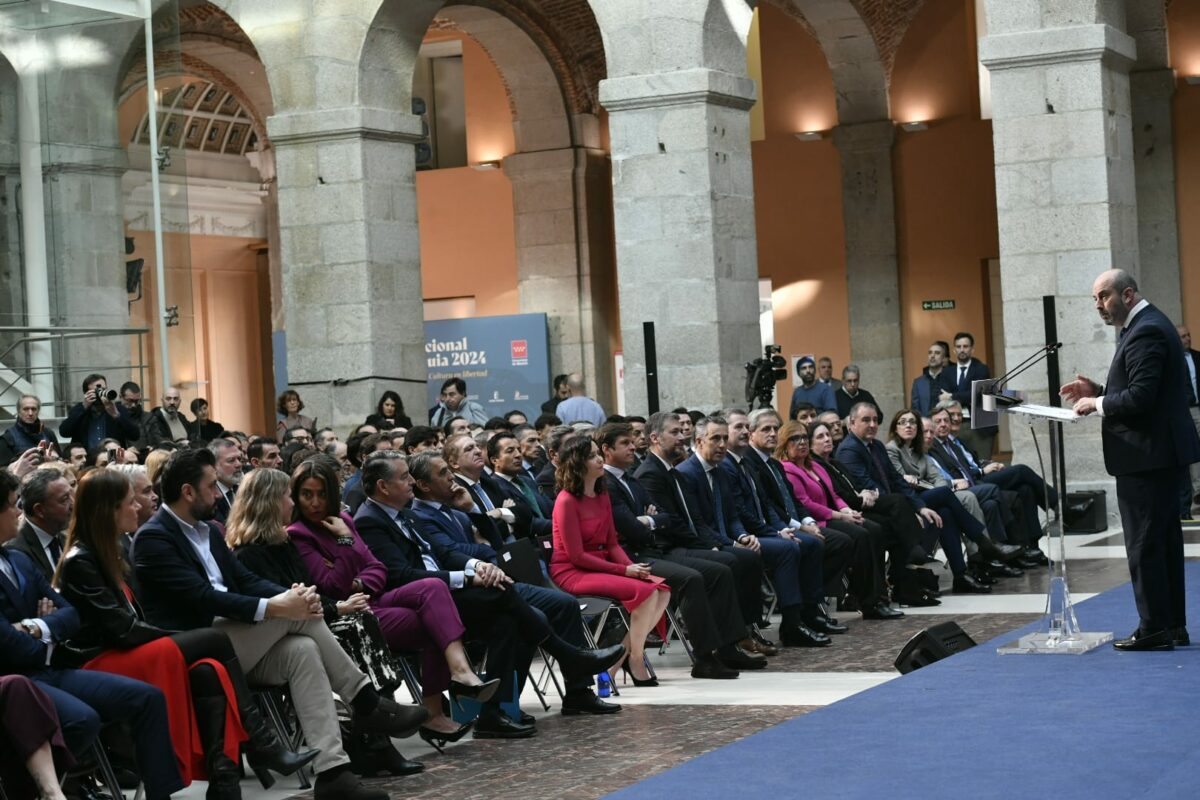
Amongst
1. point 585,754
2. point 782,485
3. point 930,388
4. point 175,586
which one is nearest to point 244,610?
point 175,586

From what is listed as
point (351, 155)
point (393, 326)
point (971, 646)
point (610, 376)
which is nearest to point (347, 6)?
point (351, 155)

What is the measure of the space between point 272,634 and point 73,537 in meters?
0.86

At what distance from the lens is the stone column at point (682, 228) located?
15.9 m

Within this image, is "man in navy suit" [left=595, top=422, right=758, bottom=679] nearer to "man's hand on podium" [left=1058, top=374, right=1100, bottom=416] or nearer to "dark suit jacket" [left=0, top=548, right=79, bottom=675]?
"man's hand on podium" [left=1058, top=374, right=1100, bottom=416]

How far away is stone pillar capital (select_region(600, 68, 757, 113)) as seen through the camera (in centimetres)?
1582

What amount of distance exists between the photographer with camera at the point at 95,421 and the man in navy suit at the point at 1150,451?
855 centimetres

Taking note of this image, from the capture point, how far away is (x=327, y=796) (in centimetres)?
669

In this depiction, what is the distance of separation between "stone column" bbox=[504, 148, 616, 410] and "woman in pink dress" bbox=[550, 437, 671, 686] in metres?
13.8

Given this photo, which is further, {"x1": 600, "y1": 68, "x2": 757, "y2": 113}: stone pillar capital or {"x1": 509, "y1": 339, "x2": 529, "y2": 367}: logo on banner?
{"x1": 509, "y1": 339, "x2": 529, "y2": 367}: logo on banner

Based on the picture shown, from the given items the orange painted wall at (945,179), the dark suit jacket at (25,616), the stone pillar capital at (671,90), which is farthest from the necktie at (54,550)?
the orange painted wall at (945,179)

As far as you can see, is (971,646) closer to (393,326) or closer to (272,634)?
(272,634)

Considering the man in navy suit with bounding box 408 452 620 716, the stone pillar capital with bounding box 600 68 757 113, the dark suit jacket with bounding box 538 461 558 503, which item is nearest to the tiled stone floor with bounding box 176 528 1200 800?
the man in navy suit with bounding box 408 452 620 716

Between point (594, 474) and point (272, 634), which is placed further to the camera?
point (594, 474)

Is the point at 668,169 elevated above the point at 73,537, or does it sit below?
above
